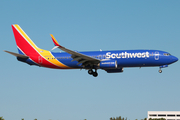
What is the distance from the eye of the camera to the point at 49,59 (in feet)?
198

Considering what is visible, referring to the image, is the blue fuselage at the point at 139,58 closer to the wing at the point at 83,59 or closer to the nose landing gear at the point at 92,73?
the wing at the point at 83,59

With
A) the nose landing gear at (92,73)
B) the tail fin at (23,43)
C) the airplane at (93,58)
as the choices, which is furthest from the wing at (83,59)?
the tail fin at (23,43)

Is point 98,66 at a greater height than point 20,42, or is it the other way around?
point 20,42

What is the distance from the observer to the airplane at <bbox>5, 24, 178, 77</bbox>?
5447 centimetres

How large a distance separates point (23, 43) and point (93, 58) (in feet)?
59.3

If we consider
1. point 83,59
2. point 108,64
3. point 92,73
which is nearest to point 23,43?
point 83,59

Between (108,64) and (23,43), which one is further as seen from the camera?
(23,43)

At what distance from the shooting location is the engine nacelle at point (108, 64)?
2153 inches

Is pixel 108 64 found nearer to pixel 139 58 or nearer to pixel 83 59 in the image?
pixel 83 59

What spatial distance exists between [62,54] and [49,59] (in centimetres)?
286

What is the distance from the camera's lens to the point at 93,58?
55.3 meters

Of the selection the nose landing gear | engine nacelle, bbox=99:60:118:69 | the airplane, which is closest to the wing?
the airplane

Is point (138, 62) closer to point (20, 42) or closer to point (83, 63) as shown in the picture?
point (83, 63)

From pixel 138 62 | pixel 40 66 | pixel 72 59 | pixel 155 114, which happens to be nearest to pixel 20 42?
pixel 40 66
